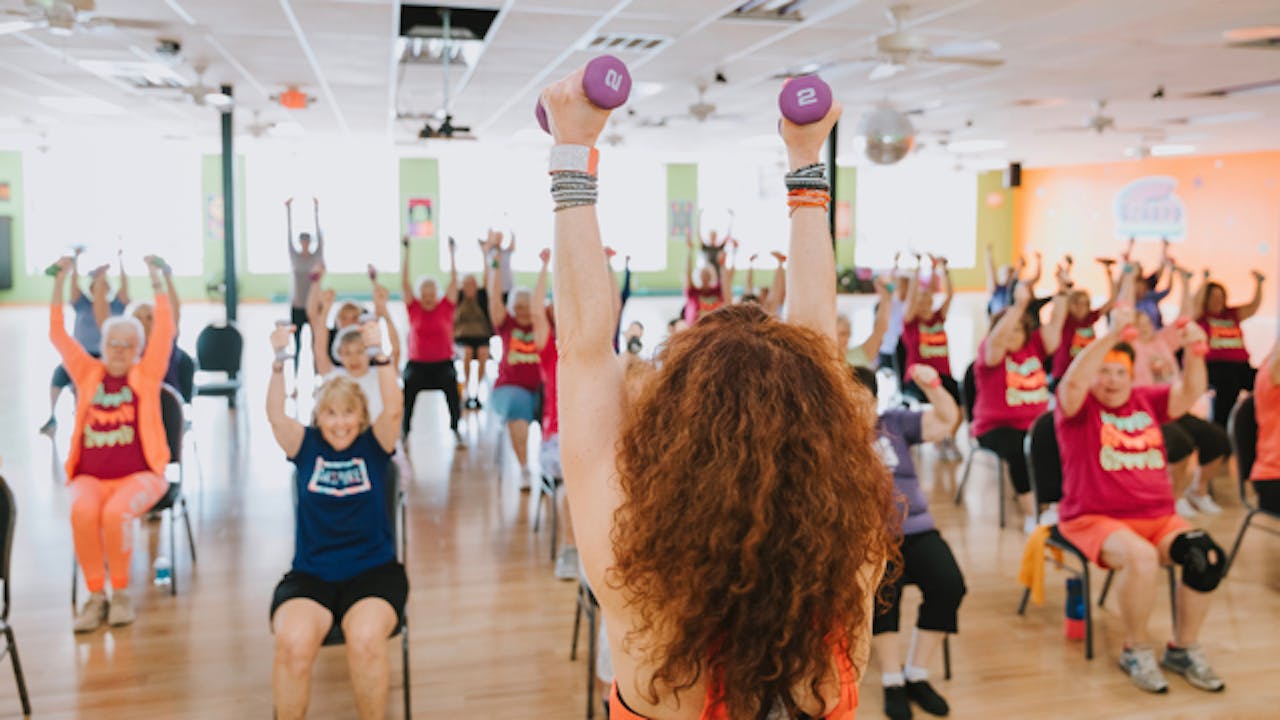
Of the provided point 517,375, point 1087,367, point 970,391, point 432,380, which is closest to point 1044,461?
point 1087,367

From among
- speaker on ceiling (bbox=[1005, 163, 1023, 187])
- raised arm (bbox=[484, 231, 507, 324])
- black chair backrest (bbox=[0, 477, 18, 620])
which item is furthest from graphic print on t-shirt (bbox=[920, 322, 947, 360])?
speaker on ceiling (bbox=[1005, 163, 1023, 187])

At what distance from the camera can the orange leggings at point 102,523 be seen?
375 centimetres

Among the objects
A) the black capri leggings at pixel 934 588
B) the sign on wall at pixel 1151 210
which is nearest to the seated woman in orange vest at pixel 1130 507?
the black capri leggings at pixel 934 588

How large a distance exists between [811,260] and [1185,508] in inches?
195

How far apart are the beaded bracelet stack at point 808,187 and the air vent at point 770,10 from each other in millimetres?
4497

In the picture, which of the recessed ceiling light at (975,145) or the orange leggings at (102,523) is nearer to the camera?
the orange leggings at (102,523)

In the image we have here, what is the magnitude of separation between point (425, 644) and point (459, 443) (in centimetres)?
348

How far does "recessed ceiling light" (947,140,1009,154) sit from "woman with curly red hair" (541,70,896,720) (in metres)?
13.3

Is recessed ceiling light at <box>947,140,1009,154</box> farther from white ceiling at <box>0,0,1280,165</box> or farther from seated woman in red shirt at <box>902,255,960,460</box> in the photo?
seated woman in red shirt at <box>902,255,960,460</box>

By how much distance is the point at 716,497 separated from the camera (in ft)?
3.48

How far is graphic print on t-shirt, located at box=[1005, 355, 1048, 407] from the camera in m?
5.21

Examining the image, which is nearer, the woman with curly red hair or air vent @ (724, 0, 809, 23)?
the woman with curly red hair

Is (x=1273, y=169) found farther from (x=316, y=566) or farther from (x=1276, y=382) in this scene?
(x=316, y=566)

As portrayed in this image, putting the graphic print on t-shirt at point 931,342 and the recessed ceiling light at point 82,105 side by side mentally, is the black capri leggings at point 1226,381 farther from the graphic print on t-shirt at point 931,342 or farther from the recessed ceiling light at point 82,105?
the recessed ceiling light at point 82,105
